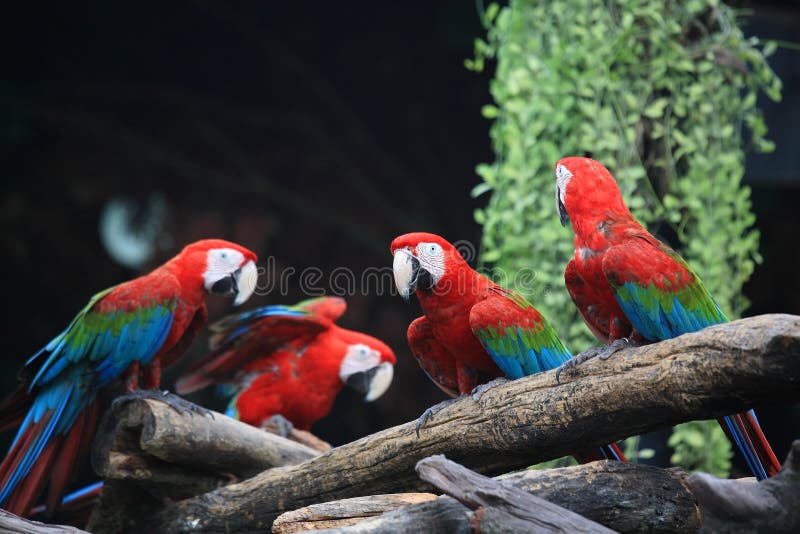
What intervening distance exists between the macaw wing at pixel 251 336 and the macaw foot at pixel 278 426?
209 millimetres

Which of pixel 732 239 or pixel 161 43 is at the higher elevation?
pixel 161 43

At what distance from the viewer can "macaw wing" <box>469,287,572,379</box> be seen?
6.18 ft

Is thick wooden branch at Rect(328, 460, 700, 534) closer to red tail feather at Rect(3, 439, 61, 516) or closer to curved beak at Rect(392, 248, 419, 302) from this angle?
curved beak at Rect(392, 248, 419, 302)

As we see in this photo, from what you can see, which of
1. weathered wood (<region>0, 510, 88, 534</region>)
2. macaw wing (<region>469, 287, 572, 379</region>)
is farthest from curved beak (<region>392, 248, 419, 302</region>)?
weathered wood (<region>0, 510, 88, 534</region>)

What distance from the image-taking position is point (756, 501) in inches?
52.1

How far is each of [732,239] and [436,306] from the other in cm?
110

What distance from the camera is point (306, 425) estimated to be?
9.78 feet

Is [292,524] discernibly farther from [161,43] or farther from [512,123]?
[161,43]

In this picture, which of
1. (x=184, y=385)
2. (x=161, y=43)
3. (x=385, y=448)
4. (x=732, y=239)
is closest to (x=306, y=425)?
(x=184, y=385)

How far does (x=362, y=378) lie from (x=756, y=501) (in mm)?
1765

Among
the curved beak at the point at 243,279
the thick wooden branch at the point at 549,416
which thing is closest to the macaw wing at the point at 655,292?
the thick wooden branch at the point at 549,416

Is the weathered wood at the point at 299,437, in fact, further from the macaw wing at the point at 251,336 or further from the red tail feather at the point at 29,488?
the red tail feather at the point at 29,488

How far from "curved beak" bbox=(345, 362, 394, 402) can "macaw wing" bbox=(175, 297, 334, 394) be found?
0.21 metres

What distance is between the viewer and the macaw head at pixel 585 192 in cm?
183
